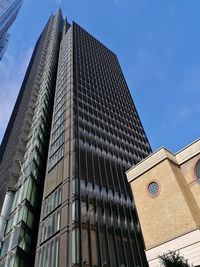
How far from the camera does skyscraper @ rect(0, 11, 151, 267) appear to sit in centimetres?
2438

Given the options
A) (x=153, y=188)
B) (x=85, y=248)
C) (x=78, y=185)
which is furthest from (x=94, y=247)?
(x=153, y=188)

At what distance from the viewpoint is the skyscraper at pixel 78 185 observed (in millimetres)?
24375

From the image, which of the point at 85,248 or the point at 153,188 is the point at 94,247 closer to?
the point at 85,248

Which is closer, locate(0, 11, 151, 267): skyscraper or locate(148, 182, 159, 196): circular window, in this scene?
locate(148, 182, 159, 196): circular window

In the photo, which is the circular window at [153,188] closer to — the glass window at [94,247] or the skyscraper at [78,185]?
the skyscraper at [78,185]

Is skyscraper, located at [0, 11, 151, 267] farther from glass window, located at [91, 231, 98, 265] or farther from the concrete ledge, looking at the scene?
the concrete ledge

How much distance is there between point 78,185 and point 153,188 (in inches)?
346

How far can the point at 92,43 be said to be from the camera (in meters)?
78.7

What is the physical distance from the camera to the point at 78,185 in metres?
28.2

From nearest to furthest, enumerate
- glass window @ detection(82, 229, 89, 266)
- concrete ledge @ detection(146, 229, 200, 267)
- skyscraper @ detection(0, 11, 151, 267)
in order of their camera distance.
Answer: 1. concrete ledge @ detection(146, 229, 200, 267)
2. glass window @ detection(82, 229, 89, 266)
3. skyscraper @ detection(0, 11, 151, 267)

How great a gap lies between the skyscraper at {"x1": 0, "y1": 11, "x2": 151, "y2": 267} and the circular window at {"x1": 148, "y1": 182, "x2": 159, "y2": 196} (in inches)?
267

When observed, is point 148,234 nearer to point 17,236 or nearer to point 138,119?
point 17,236

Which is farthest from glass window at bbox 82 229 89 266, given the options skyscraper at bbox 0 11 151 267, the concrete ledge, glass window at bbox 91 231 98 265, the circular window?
the circular window

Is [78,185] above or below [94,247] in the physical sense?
above
